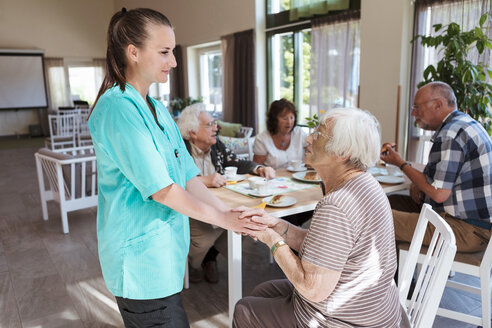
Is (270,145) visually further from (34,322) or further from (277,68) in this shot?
(277,68)

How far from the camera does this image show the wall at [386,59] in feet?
13.5

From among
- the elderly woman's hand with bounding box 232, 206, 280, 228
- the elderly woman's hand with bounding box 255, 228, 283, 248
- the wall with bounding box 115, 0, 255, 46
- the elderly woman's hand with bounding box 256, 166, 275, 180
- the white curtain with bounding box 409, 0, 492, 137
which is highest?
the wall with bounding box 115, 0, 255, 46

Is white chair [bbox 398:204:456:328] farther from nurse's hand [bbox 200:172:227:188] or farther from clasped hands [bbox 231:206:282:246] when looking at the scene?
nurse's hand [bbox 200:172:227:188]

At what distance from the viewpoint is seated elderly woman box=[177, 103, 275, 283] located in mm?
2529

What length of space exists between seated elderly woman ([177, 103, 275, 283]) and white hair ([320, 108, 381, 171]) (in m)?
1.25

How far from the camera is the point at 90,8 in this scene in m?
11.5

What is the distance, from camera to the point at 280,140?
3.39 meters

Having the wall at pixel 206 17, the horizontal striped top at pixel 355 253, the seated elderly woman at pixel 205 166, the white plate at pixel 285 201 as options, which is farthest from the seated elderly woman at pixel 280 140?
the wall at pixel 206 17

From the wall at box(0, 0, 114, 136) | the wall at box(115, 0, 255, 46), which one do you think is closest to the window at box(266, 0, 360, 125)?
the wall at box(115, 0, 255, 46)

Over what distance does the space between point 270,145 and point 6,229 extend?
2.66m

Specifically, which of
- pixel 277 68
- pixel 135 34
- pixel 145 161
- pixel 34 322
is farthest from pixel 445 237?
pixel 277 68

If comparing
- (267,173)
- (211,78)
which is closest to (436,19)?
(267,173)

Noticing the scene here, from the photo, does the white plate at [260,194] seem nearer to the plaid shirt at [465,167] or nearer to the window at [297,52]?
the plaid shirt at [465,167]

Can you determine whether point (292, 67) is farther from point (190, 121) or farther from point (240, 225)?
point (240, 225)
